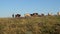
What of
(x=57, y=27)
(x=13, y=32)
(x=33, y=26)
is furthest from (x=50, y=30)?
(x=13, y=32)

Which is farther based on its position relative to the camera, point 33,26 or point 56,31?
point 33,26

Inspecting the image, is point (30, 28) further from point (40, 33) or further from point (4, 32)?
point (4, 32)

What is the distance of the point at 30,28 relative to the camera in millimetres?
14742

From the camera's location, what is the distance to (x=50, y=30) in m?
14.0

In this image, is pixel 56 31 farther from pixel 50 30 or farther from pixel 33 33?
pixel 33 33

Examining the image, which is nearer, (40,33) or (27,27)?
(40,33)

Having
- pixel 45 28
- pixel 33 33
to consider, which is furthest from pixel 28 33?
pixel 45 28

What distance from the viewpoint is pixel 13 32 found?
13531mm

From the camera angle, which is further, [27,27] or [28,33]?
[27,27]

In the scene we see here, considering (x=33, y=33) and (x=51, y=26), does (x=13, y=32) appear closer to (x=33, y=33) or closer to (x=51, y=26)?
(x=33, y=33)

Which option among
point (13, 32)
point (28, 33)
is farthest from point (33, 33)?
point (13, 32)

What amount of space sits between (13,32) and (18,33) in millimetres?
369

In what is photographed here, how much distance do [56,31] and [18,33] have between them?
244 cm

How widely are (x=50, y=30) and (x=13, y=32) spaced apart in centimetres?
244
